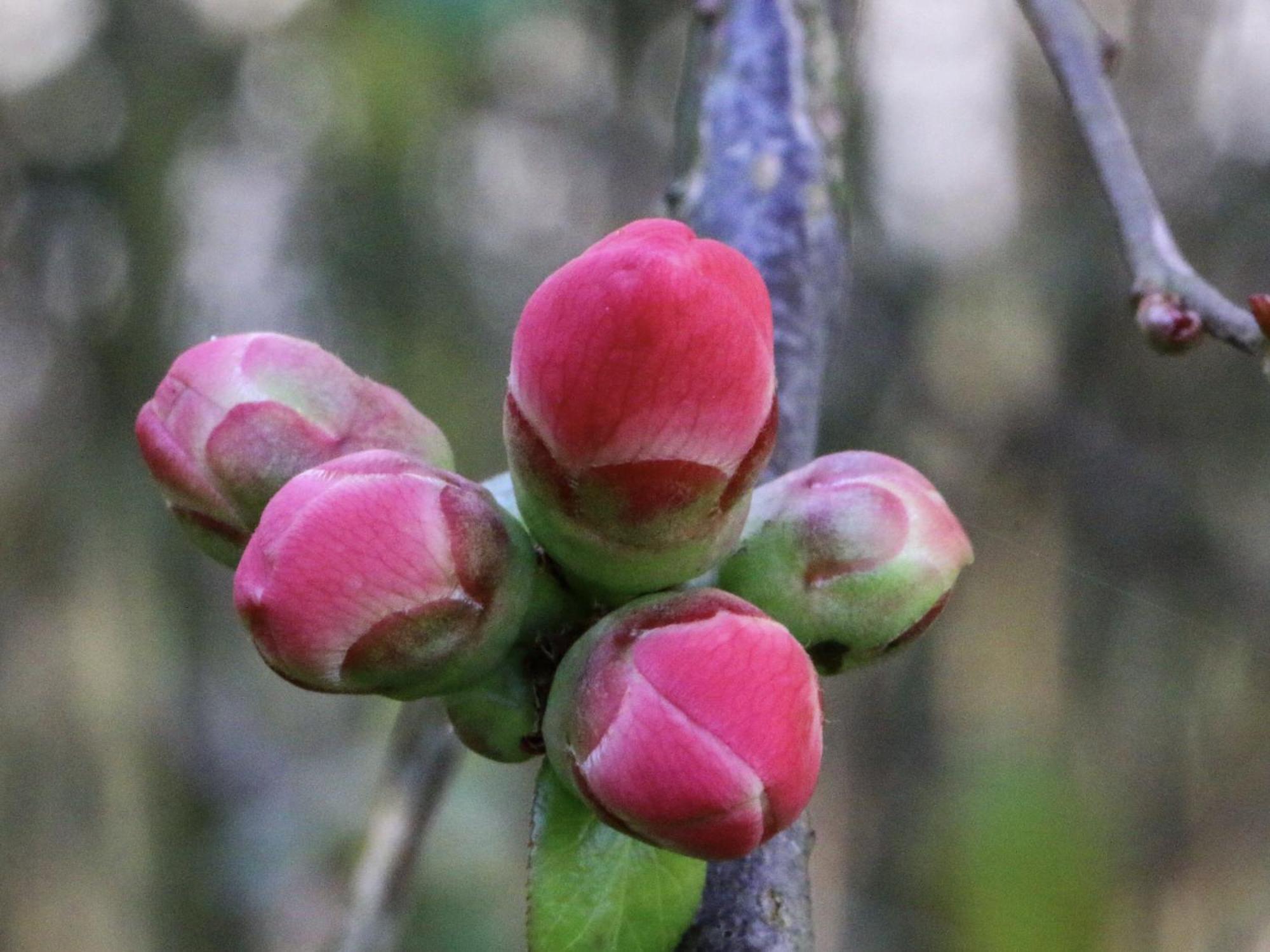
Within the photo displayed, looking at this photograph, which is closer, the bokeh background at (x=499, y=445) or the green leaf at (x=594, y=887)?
the green leaf at (x=594, y=887)

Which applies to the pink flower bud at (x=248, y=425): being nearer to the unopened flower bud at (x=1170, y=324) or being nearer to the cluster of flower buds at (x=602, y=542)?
the cluster of flower buds at (x=602, y=542)

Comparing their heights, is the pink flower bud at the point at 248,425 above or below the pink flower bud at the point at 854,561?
above

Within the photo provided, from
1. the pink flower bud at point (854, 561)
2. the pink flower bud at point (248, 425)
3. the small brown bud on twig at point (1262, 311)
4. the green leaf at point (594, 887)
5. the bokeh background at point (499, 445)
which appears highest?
the small brown bud on twig at point (1262, 311)

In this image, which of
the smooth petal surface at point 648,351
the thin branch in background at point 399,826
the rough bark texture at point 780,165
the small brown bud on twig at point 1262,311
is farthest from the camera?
the thin branch in background at point 399,826

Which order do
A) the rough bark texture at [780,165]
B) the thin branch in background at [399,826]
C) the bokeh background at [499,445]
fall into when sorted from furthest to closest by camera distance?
the bokeh background at [499,445] < the thin branch in background at [399,826] < the rough bark texture at [780,165]

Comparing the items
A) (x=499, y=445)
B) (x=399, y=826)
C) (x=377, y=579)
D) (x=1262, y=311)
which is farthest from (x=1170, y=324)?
(x=499, y=445)

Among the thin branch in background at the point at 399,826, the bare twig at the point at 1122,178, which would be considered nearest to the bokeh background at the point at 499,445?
the thin branch in background at the point at 399,826

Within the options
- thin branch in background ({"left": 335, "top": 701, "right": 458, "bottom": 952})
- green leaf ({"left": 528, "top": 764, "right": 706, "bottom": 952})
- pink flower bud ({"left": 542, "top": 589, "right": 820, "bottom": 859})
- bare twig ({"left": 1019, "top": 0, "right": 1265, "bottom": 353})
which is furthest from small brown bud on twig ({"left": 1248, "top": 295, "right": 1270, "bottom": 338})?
thin branch in background ({"left": 335, "top": 701, "right": 458, "bottom": 952})

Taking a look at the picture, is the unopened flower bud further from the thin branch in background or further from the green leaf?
the thin branch in background
